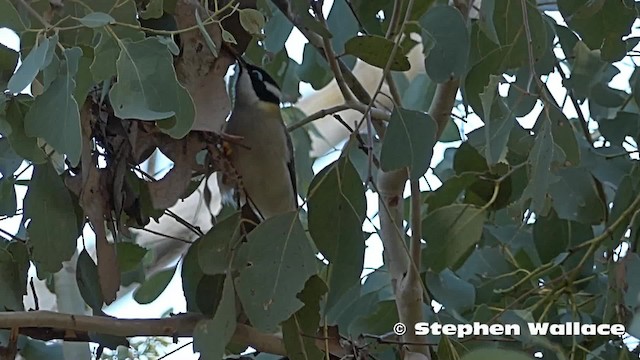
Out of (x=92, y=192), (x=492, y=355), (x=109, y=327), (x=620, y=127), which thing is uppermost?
(x=620, y=127)

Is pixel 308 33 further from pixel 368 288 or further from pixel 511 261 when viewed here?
pixel 511 261

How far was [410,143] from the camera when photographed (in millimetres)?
840

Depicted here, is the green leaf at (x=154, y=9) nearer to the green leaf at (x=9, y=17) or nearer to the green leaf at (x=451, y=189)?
the green leaf at (x=9, y=17)

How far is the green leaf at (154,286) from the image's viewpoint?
125cm

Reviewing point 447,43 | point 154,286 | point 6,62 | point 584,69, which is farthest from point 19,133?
point 584,69

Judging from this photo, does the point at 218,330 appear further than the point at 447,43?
No

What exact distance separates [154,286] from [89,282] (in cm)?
32

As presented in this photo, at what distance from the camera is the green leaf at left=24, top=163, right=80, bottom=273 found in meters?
0.86

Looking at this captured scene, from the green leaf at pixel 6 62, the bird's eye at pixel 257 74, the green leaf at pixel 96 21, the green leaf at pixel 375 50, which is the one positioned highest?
the bird's eye at pixel 257 74

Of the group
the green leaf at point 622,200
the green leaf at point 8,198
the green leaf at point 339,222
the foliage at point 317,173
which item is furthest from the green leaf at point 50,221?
the green leaf at point 622,200

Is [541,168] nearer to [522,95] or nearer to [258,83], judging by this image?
[522,95]

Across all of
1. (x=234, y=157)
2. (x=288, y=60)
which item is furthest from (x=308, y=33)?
(x=288, y=60)

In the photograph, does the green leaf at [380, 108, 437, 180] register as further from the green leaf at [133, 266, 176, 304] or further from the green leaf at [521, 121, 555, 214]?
the green leaf at [133, 266, 176, 304]

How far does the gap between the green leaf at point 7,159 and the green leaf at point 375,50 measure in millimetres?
325
